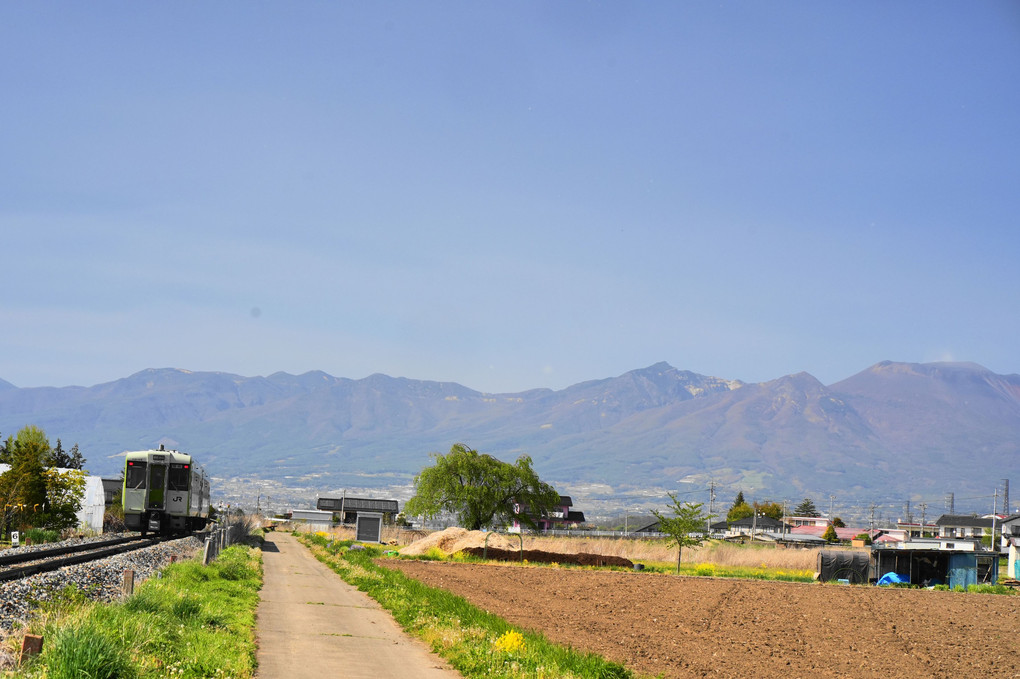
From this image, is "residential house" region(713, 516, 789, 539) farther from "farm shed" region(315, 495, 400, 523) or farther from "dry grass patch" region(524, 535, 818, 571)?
"dry grass patch" region(524, 535, 818, 571)

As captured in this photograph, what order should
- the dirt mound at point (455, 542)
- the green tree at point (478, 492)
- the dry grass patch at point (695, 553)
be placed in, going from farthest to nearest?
the green tree at point (478, 492), the dry grass patch at point (695, 553), the dirt mound at point (455, 542)

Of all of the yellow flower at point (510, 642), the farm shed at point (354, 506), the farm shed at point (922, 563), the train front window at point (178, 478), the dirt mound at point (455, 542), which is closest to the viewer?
the yellow flower at point (510, 642)

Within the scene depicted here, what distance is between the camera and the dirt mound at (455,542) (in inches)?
2554

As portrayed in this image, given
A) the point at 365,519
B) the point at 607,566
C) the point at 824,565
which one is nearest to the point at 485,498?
the point at 365,519

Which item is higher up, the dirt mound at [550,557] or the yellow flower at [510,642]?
the yellow flower at [510,642]

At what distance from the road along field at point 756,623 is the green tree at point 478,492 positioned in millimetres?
41811

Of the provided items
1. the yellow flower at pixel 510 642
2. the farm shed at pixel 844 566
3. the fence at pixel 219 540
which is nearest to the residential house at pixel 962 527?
the farm shed at pixel 844 566

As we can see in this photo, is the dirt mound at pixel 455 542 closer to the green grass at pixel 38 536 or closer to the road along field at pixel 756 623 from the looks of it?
the road along field at pixel 756 623

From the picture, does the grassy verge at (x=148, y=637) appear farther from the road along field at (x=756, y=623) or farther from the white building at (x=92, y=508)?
the white building at (x=92, y=508)

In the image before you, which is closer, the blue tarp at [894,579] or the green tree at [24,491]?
the green tree at [24,491]

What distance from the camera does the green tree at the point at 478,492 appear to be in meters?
89.8

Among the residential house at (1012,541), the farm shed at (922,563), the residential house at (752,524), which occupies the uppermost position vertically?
the farm shed at (922,563)

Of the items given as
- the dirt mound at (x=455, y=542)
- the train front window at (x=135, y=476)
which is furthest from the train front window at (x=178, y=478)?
the dirt mound at (x=455, y=542)

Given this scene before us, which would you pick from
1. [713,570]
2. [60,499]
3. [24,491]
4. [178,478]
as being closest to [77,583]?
[24,491]
